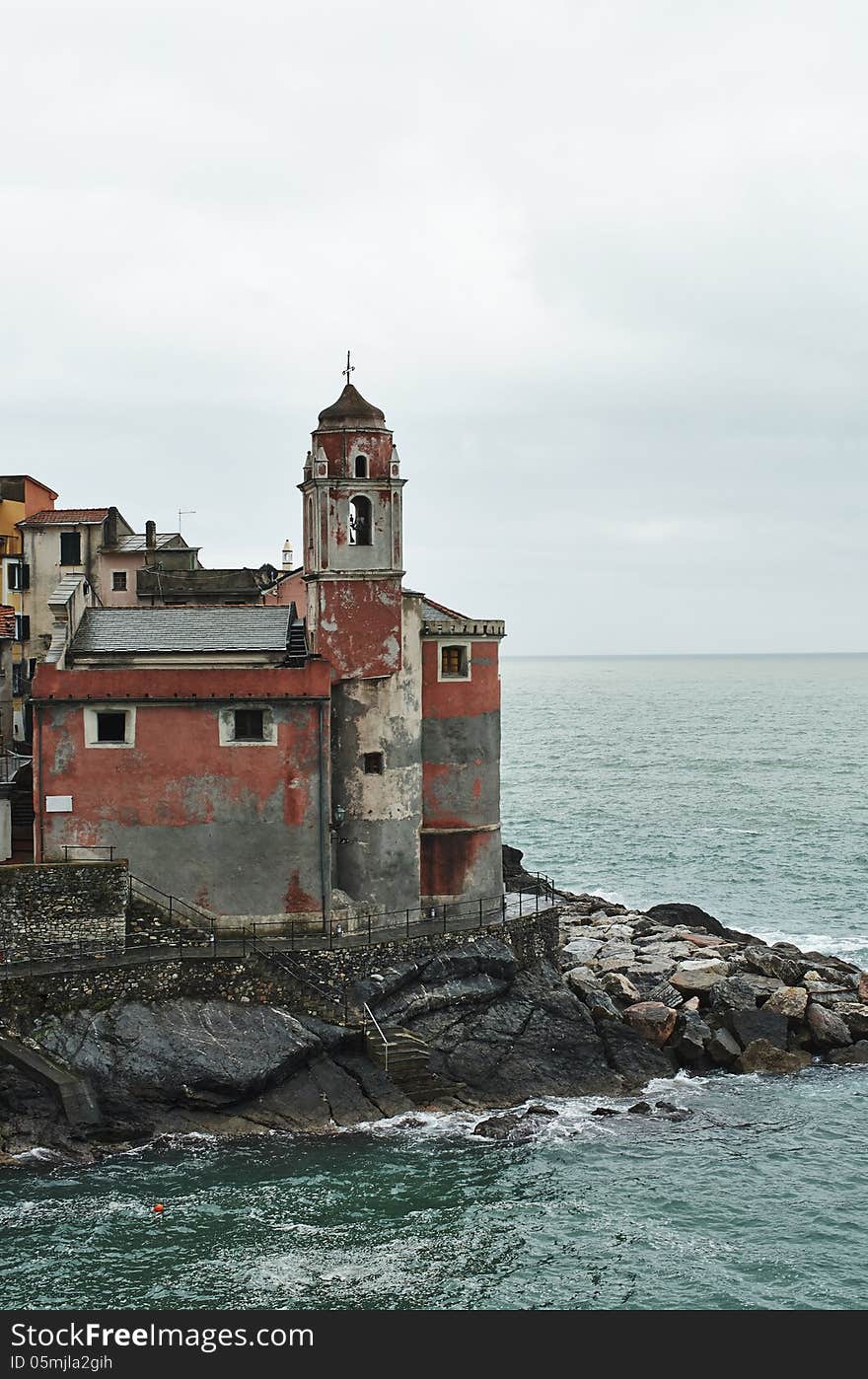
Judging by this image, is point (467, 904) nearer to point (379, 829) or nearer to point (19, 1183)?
point (379, 829)

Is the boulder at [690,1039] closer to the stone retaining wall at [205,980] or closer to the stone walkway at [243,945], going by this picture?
the stone walkway at [243,945]

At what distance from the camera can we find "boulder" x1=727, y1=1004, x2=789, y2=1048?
154 feet

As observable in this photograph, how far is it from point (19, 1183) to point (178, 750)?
13553 mm

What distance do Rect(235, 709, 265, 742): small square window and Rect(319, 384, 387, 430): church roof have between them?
10136mm

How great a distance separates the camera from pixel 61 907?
41.7 m

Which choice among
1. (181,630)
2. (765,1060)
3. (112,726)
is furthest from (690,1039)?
(181,630)

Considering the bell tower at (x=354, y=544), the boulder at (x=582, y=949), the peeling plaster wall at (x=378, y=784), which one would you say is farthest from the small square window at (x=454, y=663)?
the boulder at (x=582, y=949)

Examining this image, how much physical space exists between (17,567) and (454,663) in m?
22.9

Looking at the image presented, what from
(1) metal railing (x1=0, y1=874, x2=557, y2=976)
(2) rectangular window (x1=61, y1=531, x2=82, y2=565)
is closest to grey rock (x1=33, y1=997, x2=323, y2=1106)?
(1) metal railing (x1=0, y1=874, x2=557, y2=976)

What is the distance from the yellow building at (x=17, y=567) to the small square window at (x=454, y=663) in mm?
18589

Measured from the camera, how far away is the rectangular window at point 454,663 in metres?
49.3

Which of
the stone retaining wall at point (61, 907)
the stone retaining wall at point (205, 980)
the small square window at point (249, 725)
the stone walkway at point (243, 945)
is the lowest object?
the stone retaining wall at point (205, 980)

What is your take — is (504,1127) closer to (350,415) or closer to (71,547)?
(350,415)
